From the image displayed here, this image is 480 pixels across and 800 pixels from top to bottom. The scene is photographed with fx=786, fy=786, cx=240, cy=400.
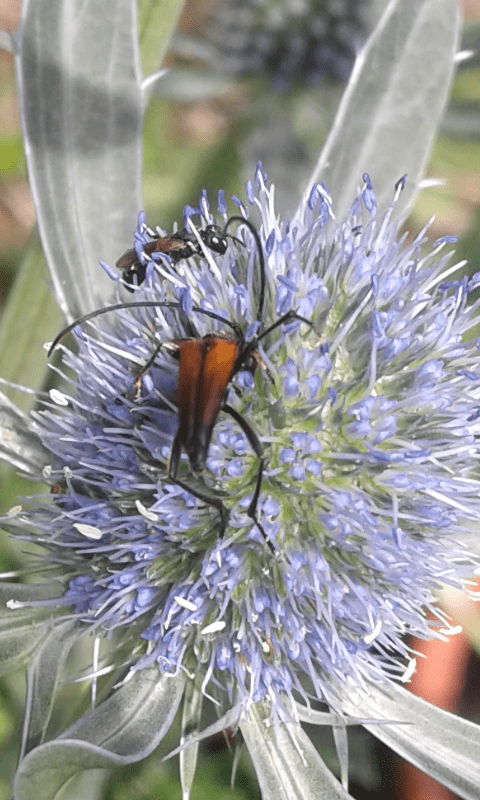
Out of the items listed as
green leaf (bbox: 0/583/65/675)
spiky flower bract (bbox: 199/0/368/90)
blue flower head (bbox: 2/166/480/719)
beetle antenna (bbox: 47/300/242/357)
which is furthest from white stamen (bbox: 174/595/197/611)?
spiky flower bract (bbox: 199/0/368/90)

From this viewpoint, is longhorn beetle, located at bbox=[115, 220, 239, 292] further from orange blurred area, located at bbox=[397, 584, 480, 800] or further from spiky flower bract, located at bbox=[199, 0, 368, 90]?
spiky flower bract, located at bbox=[199, 0, 368, 90]

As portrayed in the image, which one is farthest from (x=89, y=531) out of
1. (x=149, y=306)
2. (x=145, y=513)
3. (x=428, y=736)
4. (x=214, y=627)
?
(x=428, y=736)

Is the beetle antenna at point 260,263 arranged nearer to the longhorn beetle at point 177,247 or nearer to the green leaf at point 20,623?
the longhorn beetle at point 177,247

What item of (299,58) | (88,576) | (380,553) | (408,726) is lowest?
(408,726)

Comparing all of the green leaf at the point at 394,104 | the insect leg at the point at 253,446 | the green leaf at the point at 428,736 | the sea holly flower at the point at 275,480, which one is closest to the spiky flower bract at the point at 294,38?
the green leaf at the point at 394,104

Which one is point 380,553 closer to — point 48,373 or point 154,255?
point 154,255

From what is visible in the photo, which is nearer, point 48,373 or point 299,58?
point 48,373

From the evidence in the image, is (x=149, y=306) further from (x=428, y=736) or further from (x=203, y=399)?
(x=428, y=736)

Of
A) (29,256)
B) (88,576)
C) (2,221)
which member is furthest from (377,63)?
(2,221)
